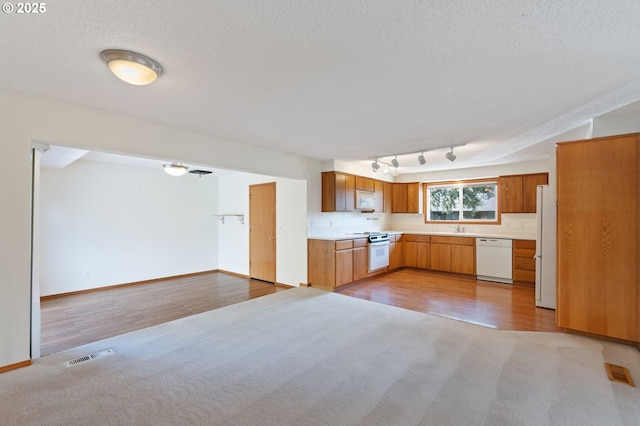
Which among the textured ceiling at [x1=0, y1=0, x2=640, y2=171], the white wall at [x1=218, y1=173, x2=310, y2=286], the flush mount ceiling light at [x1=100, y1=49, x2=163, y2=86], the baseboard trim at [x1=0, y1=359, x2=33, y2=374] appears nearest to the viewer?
the textured ceiling at [x1=0, y1=0, x2=640, y2=171]

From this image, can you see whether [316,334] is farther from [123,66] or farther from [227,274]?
[227,274]

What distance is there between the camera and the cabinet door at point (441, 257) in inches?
249

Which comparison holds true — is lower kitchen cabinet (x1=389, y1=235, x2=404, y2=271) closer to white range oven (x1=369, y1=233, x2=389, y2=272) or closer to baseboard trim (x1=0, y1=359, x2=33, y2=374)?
white range oven (x1=369, y1=233, x2=389, y2=272)

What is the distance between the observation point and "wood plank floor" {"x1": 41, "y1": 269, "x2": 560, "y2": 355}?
3.48 meters

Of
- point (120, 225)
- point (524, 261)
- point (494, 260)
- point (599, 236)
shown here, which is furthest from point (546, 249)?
point (120, 225)

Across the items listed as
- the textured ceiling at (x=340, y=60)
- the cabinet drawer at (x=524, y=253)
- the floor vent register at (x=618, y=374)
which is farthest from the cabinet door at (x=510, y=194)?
the floor vent register at (x=618, y=374)

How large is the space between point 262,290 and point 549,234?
4704 millimetres

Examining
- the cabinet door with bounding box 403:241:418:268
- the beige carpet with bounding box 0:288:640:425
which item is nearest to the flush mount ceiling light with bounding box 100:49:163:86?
the beige carpet with bounding box 0:288:640:425

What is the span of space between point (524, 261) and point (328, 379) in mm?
4924

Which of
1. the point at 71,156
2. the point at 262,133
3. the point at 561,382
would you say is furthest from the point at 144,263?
the point at 561,382

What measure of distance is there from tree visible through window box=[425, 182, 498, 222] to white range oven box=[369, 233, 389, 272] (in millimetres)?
1900

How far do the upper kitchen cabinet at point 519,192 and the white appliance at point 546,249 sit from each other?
1781 mm

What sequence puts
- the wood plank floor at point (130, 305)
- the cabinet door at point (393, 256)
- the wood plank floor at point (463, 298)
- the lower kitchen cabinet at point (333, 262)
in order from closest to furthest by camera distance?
1. the wood plank floor at point (130, 305)
2. the wood plank floor at point (463, 298)
3. the lower kitchen cabinet at point (333, 262)
4. the cabinet door at point (393, 256)

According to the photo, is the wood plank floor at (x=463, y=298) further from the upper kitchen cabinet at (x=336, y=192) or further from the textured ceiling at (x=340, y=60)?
the textured ceiling at (x=340, y=60)
